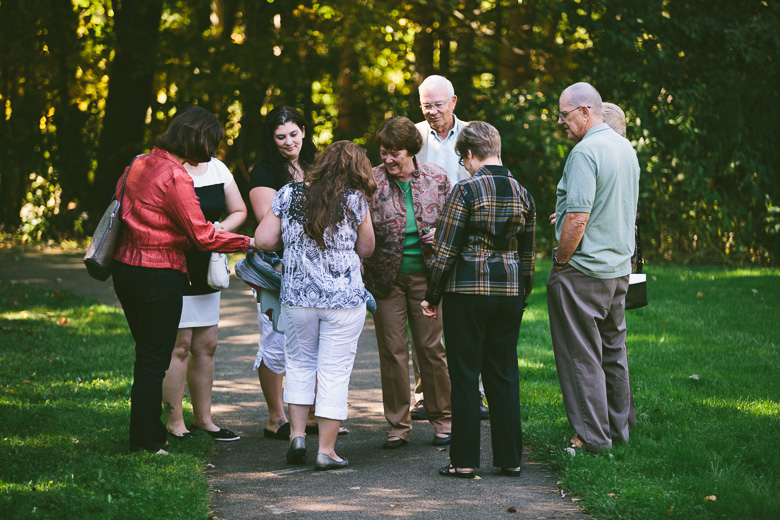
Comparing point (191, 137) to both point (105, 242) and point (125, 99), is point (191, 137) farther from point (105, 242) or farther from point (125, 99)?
point (125, 99)

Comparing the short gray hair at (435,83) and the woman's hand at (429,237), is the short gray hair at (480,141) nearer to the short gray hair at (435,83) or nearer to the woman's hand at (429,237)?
the woman's hand at (429,237)

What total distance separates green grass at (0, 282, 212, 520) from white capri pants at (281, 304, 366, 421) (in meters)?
0.77

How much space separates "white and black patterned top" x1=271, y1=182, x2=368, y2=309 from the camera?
4.87 m

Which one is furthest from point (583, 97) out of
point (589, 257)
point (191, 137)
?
point (191, 137)

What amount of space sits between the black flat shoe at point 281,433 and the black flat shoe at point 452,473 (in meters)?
1.35

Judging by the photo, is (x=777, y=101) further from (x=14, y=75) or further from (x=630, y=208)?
(x=14, y=75)

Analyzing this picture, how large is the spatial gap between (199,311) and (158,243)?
0.77 meters

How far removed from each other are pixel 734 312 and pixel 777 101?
16.6 ft

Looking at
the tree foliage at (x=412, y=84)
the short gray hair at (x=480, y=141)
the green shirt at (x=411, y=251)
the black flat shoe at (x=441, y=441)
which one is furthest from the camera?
the tree foliage at (x=412, y=84)

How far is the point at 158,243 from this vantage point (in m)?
4.87

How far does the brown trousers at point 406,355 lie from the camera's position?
17.8ft

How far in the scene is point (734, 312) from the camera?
9227 millimetres

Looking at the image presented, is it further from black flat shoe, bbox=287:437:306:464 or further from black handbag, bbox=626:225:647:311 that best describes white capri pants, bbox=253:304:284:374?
black handbag, bbox=626:225:647:311

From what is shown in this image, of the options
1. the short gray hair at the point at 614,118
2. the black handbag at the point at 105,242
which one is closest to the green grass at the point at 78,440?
the black handbag at the point at 105,242
